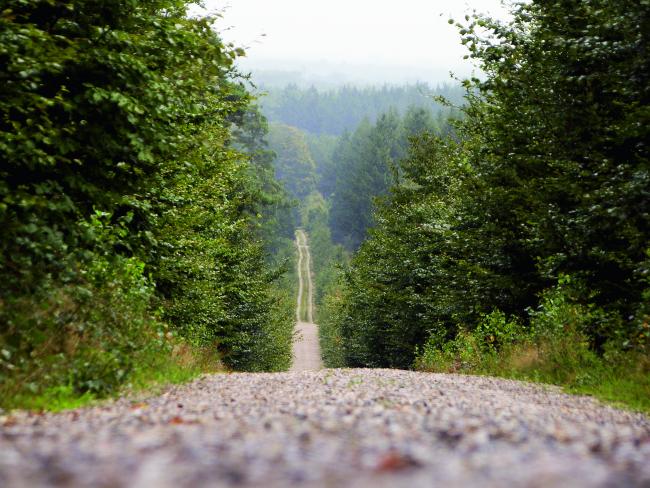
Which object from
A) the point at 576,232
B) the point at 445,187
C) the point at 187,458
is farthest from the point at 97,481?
the point at 445,187

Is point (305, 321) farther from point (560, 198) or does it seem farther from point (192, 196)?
point (560, 198)

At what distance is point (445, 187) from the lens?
31.8 metres

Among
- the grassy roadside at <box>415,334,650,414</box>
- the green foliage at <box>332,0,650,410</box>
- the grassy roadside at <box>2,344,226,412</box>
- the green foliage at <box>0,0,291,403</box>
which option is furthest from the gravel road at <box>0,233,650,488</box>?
the green foliage at <box>332,0,650,410</box>

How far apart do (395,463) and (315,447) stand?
611 millimetres

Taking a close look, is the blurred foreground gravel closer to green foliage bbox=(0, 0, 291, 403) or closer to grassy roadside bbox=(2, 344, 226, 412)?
grassy roadside bbox=(2, 344, 226, 412)

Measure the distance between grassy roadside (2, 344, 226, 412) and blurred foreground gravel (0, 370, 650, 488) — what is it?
18.6 inches

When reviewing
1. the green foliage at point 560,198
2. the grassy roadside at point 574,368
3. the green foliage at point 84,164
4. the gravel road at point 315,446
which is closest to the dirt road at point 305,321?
the green foliage at point 560,198

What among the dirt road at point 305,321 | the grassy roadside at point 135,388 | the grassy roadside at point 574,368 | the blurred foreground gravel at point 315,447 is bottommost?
the dirt road at point 305,321

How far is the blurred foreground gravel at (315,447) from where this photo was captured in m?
2.60

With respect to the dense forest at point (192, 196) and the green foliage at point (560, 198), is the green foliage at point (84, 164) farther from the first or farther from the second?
the green foliage at point (560, 198)

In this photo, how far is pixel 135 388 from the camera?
27.0 feet

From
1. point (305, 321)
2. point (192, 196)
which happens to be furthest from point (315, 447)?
point (305, 321)

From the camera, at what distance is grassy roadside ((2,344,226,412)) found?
6.47 metres

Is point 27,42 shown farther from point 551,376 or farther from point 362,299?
point 362,299
